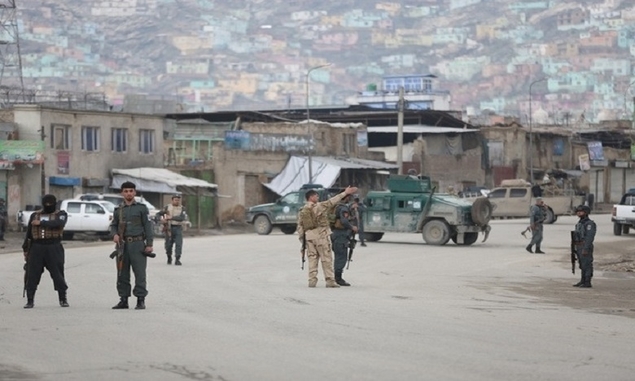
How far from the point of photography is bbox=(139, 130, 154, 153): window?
2452 inches

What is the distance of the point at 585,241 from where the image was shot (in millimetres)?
25234

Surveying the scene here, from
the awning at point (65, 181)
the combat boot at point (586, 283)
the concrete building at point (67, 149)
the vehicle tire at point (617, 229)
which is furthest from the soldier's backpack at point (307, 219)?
the awning at point (65, 181)

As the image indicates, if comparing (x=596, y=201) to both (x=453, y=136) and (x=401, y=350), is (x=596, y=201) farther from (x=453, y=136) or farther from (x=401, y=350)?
(x=401, y=350)

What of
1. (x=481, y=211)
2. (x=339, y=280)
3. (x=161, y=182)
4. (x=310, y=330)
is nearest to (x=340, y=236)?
(x=339, y=280)

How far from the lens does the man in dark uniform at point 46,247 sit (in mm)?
18797

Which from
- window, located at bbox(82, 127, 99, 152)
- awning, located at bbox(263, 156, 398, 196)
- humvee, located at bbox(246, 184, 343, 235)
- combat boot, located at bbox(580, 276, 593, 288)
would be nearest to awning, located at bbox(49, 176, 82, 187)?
window, located at bbox(82, 127, 99, 152)

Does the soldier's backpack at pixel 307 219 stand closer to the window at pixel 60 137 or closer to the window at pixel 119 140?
the window at pixel 60 137

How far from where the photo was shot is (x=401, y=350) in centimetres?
1414

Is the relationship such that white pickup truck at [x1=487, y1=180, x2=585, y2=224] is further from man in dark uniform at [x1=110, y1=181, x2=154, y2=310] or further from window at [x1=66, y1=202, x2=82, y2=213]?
man in dark uniform at [x1=110, y1=181, x2=154, y2=310]

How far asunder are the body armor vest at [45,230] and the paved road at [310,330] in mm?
974

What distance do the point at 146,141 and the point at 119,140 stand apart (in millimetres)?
2158

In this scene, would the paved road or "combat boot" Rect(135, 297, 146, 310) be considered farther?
"combat boot" Rect(135, 297, 146, 310)

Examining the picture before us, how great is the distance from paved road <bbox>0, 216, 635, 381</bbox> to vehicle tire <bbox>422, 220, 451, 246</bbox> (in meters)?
13.1

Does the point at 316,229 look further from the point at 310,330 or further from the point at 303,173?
the point at 303,173
